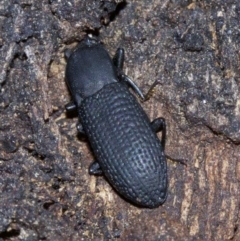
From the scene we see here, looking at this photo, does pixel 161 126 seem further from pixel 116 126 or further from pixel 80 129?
pixel 80 129

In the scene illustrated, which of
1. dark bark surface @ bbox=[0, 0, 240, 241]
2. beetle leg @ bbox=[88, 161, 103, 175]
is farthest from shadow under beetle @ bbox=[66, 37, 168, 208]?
dark bark surface @ bbox=[0, 0, 240, 241]

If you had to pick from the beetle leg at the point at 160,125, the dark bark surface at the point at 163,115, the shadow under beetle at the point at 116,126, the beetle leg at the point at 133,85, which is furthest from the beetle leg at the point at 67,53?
the beetle leg at the point at 160,125

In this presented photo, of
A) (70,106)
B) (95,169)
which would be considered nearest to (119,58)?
(70,106)

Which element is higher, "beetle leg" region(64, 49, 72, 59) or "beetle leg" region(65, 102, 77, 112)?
"beetle leg" region(64, 49, 72, 59)

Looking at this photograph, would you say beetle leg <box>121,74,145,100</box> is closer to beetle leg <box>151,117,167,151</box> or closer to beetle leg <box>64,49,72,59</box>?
beetle leg <box>151,117,167,151</box>

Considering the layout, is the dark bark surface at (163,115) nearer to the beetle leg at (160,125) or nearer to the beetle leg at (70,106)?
the beetle leg at (160,125)
